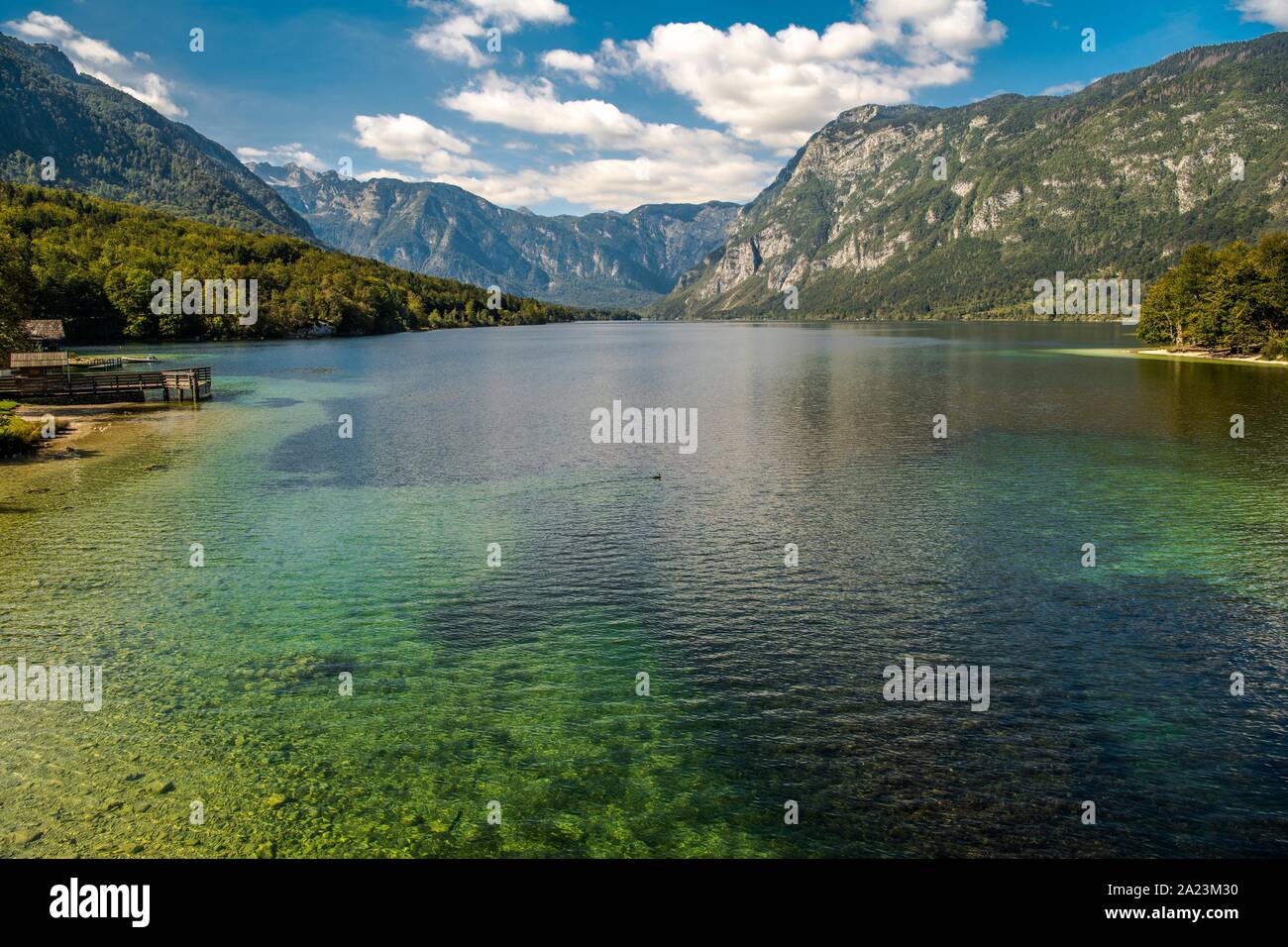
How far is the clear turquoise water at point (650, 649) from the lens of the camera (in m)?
13.8

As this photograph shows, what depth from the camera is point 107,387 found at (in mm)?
75250

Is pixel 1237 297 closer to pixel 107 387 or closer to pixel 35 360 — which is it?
pixel 107 387

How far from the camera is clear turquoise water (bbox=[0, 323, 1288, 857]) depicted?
13.8 m

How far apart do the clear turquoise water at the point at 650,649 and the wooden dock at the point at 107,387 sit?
1281 inches

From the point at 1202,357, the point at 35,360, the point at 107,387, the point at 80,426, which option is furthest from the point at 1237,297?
the point at 35,360

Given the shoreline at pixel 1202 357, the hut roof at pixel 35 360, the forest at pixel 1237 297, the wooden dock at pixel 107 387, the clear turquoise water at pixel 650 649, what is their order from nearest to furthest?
the clear turquoise water at pixel 650 649 → the hut roof at pixel 35 360 → the wooden dock at pixel 107 387 → the shoreline at pixel 1202 357 → the forest at pixel 1237 297

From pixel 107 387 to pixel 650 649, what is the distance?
3063 inches

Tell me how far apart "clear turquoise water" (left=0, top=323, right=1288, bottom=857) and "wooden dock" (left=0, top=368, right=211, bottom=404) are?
107ft

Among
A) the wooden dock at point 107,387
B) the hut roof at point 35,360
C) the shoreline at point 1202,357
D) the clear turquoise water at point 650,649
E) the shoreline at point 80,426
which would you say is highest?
the shoreline at point 1202,357

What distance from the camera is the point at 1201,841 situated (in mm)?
13016

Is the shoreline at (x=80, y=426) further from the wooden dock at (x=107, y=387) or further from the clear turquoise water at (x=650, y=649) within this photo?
the clear turquoise water at (x=650, y=649)

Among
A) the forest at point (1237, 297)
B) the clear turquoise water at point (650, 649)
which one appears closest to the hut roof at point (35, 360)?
the clear turquoise water at point (650, 649)

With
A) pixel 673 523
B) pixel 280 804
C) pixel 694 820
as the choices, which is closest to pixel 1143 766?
→ pixel 694 820

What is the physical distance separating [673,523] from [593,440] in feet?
73.9
